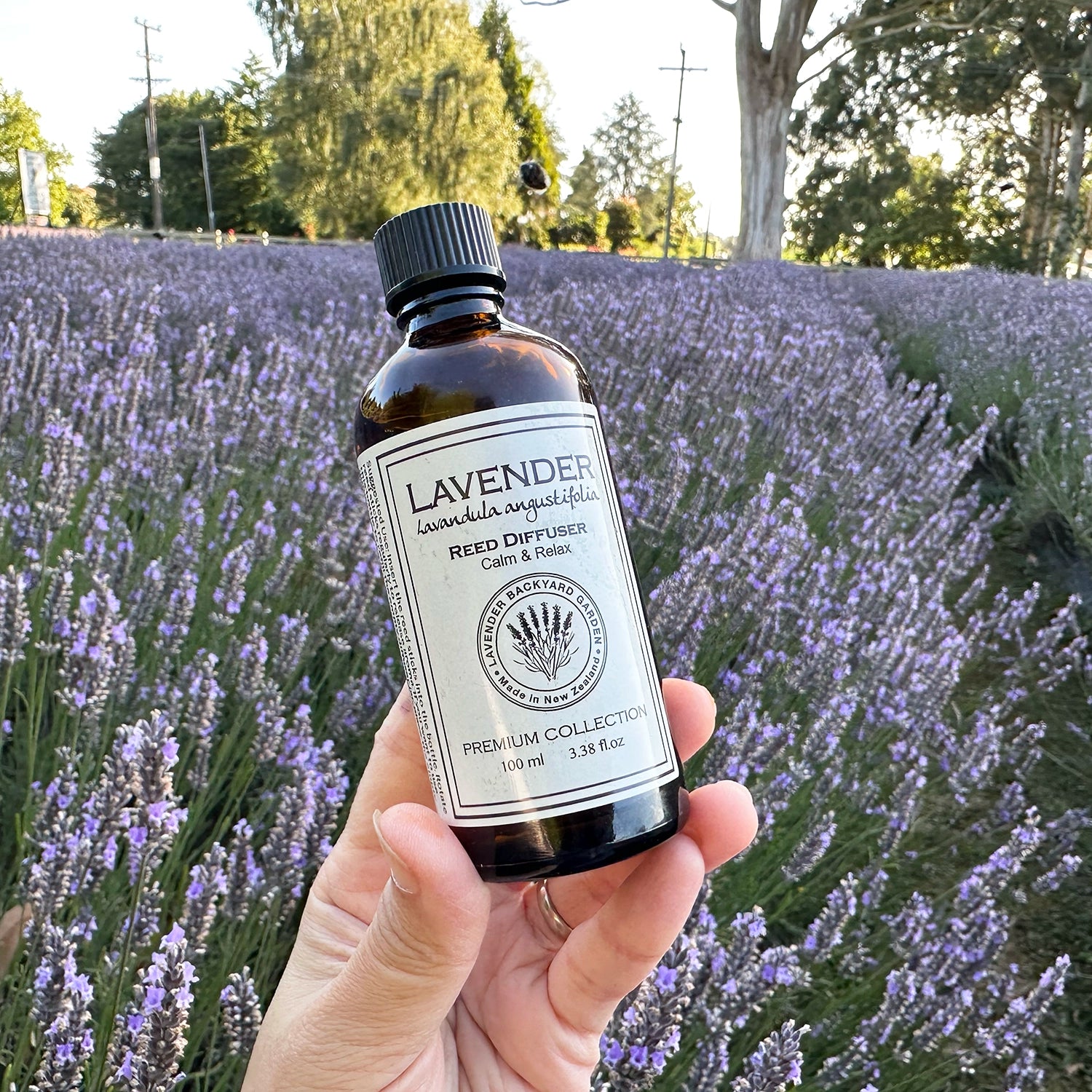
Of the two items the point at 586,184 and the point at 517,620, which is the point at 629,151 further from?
the point at 517,620

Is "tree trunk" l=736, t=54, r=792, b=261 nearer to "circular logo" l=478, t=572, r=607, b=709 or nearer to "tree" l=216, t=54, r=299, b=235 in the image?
"circular logo" l=478, t=572, r=607, b=709

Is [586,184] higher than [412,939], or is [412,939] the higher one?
[586,184]

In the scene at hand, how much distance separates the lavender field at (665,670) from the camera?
1.30 metres

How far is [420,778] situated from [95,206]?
223 ft

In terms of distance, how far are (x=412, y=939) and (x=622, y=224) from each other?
69818mm

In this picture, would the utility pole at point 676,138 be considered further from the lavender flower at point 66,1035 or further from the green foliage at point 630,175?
the lavender flower at point 66,1035

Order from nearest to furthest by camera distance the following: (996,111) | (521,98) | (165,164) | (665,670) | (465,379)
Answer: (465,379) → (665,670) → (996,111) → (521,98) → (165,164)

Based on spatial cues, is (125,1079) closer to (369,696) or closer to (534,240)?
(369,696)

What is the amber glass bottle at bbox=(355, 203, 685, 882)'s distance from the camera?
0.97 metres

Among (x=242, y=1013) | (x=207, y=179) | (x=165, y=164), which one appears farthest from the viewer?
(x=165, y=164)

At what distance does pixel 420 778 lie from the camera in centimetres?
123

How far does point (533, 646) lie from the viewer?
38.1 inches

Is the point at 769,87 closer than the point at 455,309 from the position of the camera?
No

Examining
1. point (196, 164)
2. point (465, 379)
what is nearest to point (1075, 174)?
point (465, 379)
